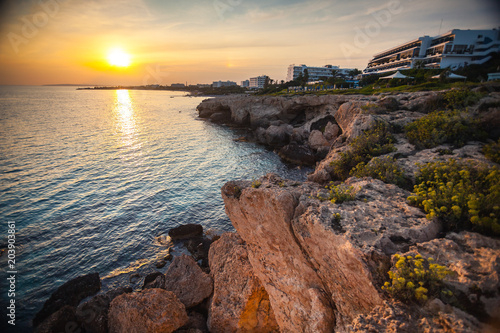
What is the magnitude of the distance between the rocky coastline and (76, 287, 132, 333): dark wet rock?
0.17 feet

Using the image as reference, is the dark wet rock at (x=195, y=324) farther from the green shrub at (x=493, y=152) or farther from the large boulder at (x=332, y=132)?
the large boulder at (x=332, y=132)

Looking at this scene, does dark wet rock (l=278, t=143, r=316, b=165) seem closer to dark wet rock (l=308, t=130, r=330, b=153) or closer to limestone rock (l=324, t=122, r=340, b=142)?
dark wet rock (l=308, t=130, r=330, b=153)

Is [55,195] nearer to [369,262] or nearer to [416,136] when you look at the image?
[369,262]

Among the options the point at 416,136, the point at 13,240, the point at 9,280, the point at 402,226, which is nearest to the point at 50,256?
the point at 9,280

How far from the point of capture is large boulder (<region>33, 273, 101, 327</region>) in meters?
10.9

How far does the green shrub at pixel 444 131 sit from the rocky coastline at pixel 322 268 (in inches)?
17.4

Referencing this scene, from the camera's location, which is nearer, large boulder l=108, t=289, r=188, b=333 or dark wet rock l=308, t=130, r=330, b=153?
large boulder l=108, t=289, r=188, b=333

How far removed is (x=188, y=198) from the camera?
73.3ft

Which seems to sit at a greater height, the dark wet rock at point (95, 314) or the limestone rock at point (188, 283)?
the limestone rock at point (188, 283)

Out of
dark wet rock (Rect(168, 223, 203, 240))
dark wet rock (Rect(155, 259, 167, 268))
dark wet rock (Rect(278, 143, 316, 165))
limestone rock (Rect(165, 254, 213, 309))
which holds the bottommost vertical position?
dark wet rock (Rect(155, 259, 167, 268))

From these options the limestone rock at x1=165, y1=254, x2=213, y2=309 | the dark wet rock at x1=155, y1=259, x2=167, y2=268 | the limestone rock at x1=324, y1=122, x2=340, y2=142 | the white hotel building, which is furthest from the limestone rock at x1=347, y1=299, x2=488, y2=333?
the white hotel building

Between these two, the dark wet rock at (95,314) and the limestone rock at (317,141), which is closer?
the dark wet rock at (95,314)

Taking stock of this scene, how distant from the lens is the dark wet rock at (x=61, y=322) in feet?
31.5

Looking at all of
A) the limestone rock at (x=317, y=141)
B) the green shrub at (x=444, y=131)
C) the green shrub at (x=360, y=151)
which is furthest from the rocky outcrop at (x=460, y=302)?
the limestone rock at (x=317, y=141)
